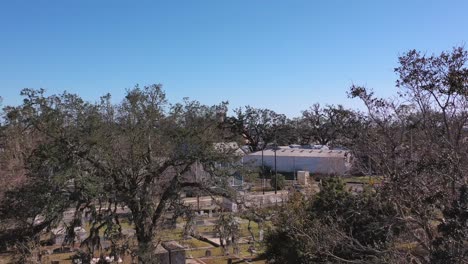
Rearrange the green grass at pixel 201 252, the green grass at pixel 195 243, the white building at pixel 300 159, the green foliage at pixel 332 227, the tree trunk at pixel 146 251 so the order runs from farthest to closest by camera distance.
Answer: the white building at pixel 300 159 < the green grass at pixel 195 243 < the green grass at pixel 201 252 < the tree trunk at pixel 146 251 < the green foliage at pixel 332 227

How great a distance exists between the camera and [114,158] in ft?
49.6

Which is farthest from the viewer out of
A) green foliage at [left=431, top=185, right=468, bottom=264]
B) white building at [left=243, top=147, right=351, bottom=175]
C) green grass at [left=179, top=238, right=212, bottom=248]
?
white building at [left=243, top=147, right=351, bottom=175]

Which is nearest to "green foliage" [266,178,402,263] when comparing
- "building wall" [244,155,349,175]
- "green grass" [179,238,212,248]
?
"green grass" [179,238,212,248]

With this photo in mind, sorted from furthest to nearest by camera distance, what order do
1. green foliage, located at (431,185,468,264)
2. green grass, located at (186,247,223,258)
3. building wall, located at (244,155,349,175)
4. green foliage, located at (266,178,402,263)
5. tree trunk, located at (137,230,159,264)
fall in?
1. building wall, located at (244,155,349,175)
2. green grass, located at (186,247,223,258)
3. tree trunk, located at (137,230,159,264)
4. green foliage, located at (266,178,402,263)
5. green foliage, located at (431,185,468,264)

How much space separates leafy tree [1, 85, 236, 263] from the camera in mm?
14414

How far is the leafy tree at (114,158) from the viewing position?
1441cm

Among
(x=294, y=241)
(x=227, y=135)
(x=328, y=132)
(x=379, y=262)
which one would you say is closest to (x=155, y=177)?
(x=227, y=135)

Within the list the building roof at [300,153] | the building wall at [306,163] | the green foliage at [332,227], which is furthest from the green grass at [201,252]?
the building roof at [300,153]

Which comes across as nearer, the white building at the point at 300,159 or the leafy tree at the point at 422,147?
the leafy tree at the point at 422,147

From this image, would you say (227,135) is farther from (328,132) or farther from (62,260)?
(328,132)

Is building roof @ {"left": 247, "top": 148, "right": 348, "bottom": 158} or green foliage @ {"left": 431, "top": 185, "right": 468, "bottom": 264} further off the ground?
building roof @ {"left": 247, "top": 148, "right": 348, "bottom": 158}

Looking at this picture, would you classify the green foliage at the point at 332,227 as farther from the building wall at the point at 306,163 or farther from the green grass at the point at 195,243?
the building wall at the point at 306,163

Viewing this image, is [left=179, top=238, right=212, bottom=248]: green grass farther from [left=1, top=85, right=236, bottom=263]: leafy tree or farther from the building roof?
the building roof

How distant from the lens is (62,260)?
21.3 meters
